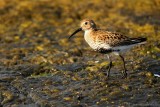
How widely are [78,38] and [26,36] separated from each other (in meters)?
2.08

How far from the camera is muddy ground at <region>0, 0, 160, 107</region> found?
12164mm

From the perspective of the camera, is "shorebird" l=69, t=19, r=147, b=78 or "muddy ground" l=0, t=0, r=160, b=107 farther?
"shorebird" l=69, t=19, r=147, b=78

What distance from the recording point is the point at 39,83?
527 inches

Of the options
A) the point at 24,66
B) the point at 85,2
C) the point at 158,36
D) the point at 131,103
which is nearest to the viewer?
the point at 131,103

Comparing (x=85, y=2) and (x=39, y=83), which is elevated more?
(x=85, y=2)

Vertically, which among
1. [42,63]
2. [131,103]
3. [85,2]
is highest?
[85,2]

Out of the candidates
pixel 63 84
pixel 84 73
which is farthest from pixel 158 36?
pixel 63 84

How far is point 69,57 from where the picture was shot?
1588cm

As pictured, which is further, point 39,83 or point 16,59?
point 16,59

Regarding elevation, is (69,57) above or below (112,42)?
below

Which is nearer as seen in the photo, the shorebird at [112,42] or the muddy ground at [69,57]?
the muddy ground at [69,57]

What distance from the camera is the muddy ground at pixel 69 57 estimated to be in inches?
479

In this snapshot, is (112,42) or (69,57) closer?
(112,42)

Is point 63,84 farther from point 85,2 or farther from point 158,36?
point 85,2
